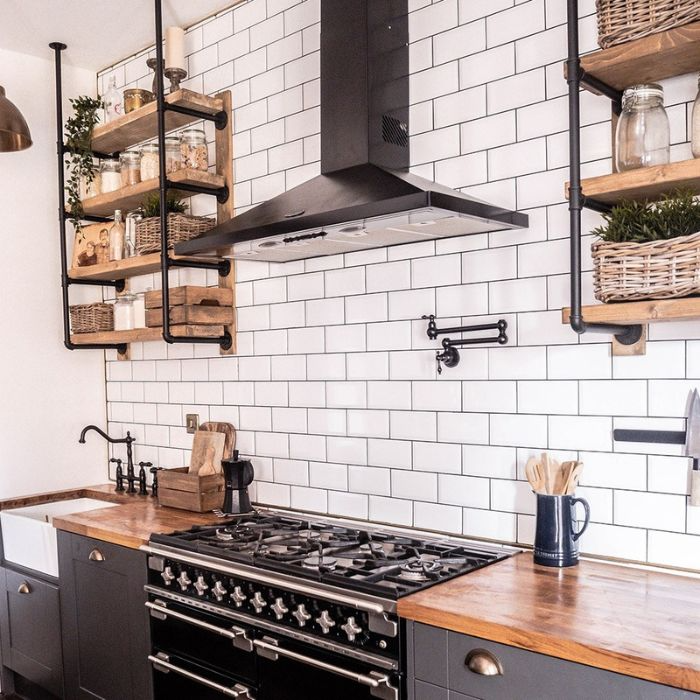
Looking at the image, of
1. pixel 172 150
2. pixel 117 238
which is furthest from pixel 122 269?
pixel 172 150

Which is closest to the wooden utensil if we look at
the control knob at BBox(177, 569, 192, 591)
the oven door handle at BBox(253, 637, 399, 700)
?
the oven door handle at BBox(253, 637, 399, 700)

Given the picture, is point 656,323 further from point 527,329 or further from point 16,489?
point 16,489

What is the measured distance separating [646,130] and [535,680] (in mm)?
1327

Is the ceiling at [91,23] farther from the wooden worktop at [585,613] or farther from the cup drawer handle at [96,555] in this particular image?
the wooden worktop at [585,613]

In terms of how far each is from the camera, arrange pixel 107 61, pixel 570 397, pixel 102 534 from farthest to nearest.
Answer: pixel 107 61, pixel 102 534, pixel 570 397

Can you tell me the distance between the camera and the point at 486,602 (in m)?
1.83

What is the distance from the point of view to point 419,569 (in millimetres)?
2107

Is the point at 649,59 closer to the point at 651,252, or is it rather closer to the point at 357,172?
the point at 651,252

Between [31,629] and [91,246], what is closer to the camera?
[31,629]

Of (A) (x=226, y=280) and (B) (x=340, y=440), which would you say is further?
(A) (x=226, y=280)

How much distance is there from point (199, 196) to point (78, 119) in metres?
0.69

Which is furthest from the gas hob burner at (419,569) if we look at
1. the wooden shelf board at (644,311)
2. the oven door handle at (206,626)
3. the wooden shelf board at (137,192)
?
the wooden shelf board at (137,192)

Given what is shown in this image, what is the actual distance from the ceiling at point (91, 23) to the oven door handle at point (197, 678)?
2589 mm

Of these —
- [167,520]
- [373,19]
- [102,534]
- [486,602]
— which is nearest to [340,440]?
[167,520]
